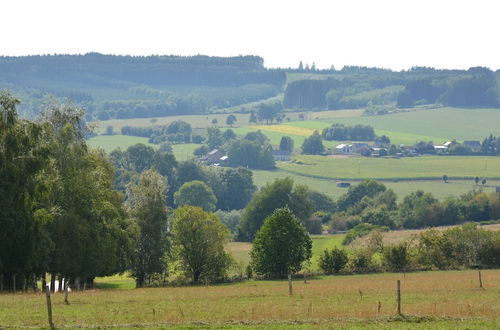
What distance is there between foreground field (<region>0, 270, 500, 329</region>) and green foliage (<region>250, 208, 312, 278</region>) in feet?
87.5

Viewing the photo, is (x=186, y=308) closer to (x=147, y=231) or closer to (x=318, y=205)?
(x=147, y=231)

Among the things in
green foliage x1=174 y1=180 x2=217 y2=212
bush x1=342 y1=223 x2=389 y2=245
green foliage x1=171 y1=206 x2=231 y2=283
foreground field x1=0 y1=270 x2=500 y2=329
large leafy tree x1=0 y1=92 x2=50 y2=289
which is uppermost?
large leafy tree x1=0 y1=92 x2=50 y2=289

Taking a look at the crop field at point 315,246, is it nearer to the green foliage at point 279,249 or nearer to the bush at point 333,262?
the green foliage at point 279,249

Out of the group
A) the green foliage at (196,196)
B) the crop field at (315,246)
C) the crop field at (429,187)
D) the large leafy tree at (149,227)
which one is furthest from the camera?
the crop field at (429,187)

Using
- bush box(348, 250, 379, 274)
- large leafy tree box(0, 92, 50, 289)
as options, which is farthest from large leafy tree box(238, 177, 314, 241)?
large leafy tree box(0, 92, 50, 289)

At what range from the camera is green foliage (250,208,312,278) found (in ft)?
254

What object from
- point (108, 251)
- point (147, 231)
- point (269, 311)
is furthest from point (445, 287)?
point (147, 231)

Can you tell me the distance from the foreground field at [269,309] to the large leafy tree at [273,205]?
80.5 meters

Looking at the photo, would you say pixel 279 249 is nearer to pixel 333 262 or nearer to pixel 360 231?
pixel 333 262

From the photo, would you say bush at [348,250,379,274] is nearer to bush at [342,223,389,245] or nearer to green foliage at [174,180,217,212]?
bush at [342,223,389,245]

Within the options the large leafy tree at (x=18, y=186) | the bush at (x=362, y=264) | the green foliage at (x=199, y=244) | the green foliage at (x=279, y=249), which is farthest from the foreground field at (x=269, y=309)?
the green foliage at (x=279, y=249)

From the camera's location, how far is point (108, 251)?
60.2 meters

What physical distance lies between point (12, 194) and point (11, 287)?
7.27 metres

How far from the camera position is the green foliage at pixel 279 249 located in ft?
254
